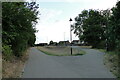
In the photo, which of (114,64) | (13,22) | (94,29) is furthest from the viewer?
(94,29)

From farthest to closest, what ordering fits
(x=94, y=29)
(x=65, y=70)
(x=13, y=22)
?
(x=94, y=29)
(x=13, y=22)
(x=65, y=70)

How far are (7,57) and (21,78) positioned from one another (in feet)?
8.88

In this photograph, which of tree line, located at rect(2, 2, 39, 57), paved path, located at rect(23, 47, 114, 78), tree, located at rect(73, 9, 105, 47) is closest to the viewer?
paved path, located at rect(23, 47, 114, 78)

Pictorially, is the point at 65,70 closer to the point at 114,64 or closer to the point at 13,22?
the point at 114,64

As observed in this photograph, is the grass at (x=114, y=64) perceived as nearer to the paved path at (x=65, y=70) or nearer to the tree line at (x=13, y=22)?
the paved path at (x=65, y=70)

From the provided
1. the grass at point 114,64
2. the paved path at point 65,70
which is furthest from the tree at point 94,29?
the paved path at point 65,70

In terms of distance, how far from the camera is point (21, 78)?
435 inches

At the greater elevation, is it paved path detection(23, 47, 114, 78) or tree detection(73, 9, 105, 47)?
tree detection(73, 9, 105, 47)

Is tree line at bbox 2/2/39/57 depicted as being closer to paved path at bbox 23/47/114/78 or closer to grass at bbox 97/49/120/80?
paved path at bbox 23/47/114/78

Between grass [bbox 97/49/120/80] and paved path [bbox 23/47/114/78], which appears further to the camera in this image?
grass [bbox 97/49/120/80]

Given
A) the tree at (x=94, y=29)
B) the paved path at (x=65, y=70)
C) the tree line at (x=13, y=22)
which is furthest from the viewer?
the tree at (x=94, y=29)

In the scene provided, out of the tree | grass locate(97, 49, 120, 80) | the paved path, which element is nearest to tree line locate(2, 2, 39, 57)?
the paved path

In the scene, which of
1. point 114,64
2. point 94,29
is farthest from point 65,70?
point 94,29

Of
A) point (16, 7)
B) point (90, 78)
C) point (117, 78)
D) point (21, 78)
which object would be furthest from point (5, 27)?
point (117, 78)
